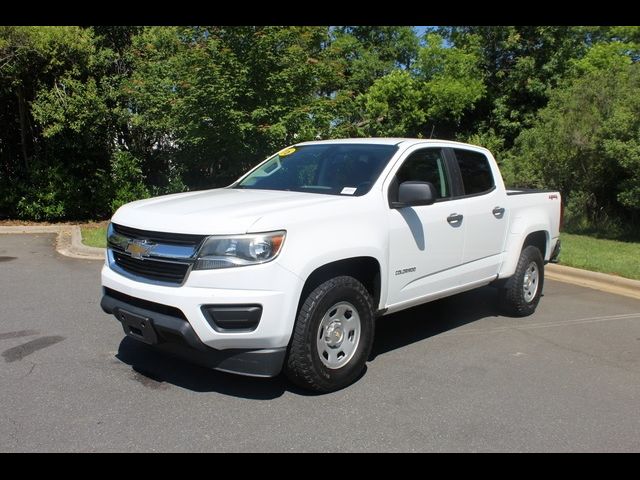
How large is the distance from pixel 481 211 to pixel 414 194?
132 cm

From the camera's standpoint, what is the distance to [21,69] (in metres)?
12.0

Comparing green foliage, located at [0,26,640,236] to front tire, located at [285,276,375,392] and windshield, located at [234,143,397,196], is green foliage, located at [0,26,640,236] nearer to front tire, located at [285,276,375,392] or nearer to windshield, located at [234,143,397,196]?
windshield, located at [234,143,397,196]

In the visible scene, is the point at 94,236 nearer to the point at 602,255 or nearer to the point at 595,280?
the point at 595,280

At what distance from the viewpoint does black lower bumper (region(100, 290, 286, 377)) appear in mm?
3773

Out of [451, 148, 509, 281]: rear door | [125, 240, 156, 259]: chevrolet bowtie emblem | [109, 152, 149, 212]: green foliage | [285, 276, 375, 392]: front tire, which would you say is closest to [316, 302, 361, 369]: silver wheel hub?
[285, 276, 375, 392]: front tire

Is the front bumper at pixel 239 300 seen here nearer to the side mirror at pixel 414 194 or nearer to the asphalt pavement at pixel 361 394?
the asphalt pavement at pixel 361 394

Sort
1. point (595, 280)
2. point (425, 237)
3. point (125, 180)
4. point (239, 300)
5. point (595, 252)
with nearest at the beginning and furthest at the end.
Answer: point (239, 300) → point (425, 237) → point (595, 280) → point (595, 252) → point (125, 180)

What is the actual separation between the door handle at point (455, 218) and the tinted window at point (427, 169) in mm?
216

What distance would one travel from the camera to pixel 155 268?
13.0 feet

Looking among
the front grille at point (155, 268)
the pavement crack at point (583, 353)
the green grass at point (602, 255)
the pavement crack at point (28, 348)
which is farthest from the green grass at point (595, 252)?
the front grille at point (155, 268)

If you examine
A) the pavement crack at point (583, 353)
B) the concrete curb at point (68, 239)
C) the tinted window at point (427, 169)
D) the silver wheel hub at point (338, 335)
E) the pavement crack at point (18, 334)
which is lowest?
the pavement crack at point (583, 353)

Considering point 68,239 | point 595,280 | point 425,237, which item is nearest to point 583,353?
point 425,237

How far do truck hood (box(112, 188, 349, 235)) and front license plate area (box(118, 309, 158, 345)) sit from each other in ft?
1.95

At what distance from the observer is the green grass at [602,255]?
28.5 ft
